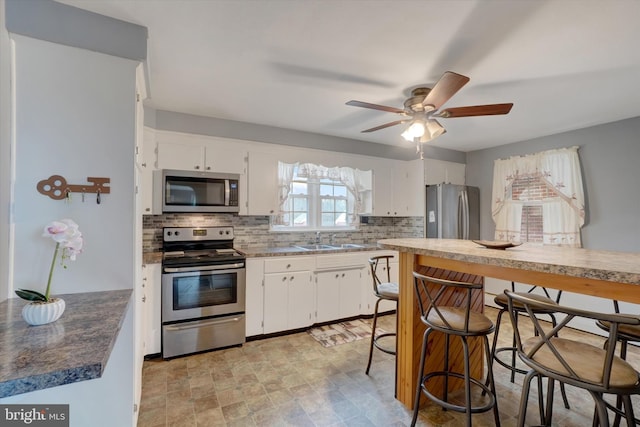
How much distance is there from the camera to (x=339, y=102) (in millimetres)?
2846

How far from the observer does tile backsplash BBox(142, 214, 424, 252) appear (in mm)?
3176

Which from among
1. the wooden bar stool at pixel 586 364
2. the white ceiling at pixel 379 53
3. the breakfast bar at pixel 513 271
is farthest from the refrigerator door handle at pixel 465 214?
the wooden bar stool at pixel 586 364

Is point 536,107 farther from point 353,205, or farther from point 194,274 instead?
point 194,274

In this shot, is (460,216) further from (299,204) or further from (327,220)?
(299,204)

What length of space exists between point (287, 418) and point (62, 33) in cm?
259

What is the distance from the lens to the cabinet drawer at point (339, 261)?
3.42m

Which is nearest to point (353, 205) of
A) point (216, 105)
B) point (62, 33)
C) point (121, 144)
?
point (216, 105)

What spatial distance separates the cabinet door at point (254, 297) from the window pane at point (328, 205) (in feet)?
4.69

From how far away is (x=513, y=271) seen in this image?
4.82ft

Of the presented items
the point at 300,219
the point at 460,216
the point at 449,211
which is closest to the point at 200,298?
the point at 300,219

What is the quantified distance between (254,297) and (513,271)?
238cm

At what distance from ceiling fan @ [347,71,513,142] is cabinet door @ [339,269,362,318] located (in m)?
1.80

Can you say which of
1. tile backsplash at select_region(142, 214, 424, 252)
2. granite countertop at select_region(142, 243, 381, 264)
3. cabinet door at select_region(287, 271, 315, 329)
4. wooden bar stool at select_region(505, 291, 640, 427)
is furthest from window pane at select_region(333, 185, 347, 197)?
wooden bar stool at select_region(505, 291, 640, 427)

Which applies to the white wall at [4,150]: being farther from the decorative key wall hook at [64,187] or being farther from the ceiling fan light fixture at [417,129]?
the ceiling fan light fixture at [417,129]
